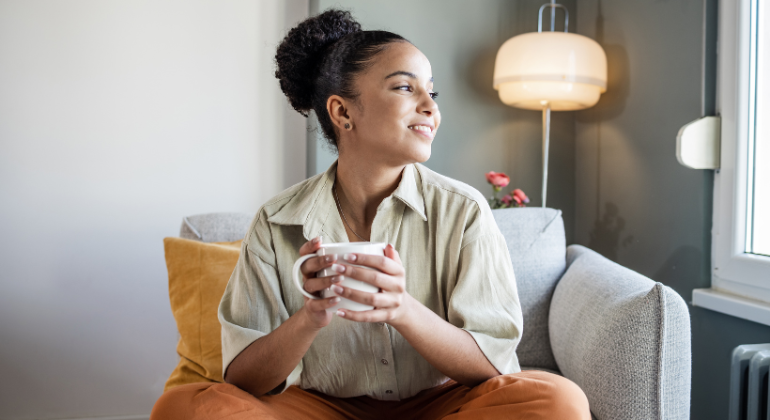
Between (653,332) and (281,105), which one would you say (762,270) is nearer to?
(653,332)

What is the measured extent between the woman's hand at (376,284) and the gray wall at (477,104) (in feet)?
4.85

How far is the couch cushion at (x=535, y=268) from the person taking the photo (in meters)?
1.51

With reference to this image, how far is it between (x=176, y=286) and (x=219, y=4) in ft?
4.07

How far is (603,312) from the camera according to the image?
112 cm

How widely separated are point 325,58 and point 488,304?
634 mm

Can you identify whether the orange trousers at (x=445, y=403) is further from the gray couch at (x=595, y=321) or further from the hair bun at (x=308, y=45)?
Result: the hair bun at (x=308, y=45)

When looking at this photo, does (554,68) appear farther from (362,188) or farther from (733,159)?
(362,188)

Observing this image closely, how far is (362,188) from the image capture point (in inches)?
45.3

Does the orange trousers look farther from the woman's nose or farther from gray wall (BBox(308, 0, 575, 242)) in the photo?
gray wall (BBox(308, 0, 575, 242))

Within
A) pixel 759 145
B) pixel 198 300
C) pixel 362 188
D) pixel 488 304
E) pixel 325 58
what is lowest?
pixel 198 300

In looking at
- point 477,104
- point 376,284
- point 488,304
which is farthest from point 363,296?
point 477,104

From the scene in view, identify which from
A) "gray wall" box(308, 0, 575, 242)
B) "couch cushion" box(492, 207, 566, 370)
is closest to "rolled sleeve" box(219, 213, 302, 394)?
"couch cushion" box(492, 207, 566, 370)

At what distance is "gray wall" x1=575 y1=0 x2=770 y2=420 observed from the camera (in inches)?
63.4

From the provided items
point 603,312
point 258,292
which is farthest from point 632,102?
point 258,292
